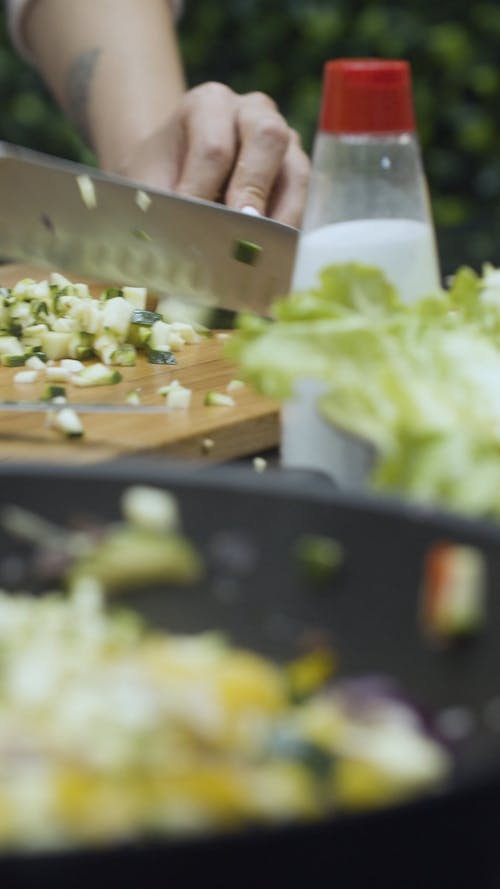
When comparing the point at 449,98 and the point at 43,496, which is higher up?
the point at 449,98

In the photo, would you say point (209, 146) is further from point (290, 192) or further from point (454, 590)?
point (454, 590)

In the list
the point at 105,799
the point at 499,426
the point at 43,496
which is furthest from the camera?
the point at 499,426

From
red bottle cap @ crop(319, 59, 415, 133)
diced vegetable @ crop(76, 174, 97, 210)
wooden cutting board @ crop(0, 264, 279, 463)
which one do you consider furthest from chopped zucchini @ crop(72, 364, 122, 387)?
red bottle cap @ crop(319, 59, 415, 133)

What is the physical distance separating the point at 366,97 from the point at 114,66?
142 centimetres

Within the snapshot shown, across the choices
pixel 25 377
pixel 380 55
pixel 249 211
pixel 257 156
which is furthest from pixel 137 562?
pixel 380 55

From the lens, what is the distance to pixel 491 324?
43.7 inches

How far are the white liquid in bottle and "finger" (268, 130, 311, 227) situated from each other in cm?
82

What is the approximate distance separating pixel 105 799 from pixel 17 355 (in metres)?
1.11

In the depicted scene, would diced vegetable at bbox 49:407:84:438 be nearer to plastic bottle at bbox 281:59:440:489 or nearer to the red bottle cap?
plastic bottle at bbox 281:59:440:489

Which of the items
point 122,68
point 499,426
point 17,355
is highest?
point 122,68

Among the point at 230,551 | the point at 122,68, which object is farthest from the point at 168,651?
the point at 122,68

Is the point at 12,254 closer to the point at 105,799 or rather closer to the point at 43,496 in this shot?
the point at 43,496

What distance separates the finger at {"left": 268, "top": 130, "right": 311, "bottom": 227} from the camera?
77.8 inches

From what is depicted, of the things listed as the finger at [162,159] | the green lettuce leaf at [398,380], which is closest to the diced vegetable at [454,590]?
the green lettuce leaf at [398,380]
